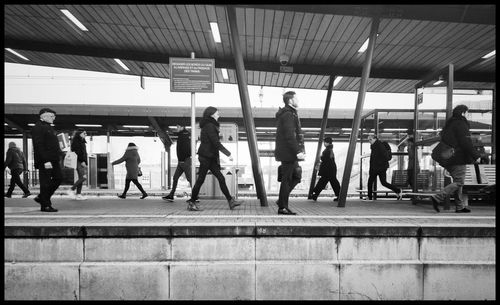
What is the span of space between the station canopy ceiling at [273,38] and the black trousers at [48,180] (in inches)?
127

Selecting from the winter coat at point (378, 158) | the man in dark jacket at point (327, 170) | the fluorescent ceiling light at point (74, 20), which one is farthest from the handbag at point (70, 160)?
the winter coat at point (378, 158)

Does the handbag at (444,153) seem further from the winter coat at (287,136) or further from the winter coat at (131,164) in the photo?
the winter coat at (131,164)

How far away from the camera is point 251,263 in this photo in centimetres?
359

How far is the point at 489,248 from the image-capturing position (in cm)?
367

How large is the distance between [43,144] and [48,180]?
59 centimetres

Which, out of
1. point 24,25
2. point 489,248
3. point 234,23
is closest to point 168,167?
point 24,25

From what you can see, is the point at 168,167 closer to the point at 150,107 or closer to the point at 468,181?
the point at 150,107

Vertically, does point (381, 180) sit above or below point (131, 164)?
below

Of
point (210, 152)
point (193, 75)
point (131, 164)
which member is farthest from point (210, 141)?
point (131, 164)

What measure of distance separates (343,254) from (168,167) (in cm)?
1478

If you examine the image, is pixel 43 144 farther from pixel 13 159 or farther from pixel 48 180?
pixel 13 159

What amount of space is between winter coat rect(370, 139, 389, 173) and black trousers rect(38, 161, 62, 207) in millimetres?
6546

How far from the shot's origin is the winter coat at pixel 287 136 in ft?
16.1

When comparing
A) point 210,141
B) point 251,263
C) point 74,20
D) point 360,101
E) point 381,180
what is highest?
point 74,20
